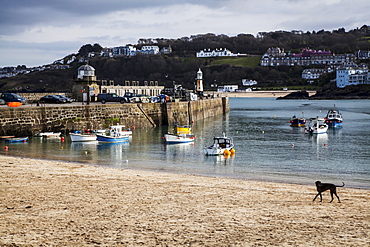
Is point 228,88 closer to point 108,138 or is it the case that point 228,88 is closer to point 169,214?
point 108,138

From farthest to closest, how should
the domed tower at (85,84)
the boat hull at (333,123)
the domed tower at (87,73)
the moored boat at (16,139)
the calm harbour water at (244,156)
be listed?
1. the boat hull at (333,123)
2. the domed tower at (87,73)
3. the domed tower at (85,84)
4. the moored boat at (16,139)
5. the calm harbour water at (244,156)

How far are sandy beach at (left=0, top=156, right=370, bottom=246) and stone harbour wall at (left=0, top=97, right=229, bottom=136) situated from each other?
17.0 m

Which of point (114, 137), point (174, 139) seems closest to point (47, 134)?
point (114, 137)

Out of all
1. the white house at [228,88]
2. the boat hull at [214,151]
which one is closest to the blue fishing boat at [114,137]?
the boat hull at [214,151]

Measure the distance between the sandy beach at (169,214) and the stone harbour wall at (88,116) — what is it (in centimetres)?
1705

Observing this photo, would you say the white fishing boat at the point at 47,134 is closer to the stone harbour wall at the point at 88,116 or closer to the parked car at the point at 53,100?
the stone harbour wall at the point at 88,116

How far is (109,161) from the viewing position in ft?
72.9

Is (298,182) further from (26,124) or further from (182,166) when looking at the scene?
(26,124)

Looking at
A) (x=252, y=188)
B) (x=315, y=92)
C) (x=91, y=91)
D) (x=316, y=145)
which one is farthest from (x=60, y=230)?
(x=315, y=92)

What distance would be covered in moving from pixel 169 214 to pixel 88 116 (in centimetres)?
2612

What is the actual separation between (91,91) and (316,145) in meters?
24.1

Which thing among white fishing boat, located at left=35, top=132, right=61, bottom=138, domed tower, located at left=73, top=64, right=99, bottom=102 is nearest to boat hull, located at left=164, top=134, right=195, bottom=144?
white fishing boat, located at left=35, top=132, right=61, bottom=138

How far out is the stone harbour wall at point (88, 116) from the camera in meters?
30.4

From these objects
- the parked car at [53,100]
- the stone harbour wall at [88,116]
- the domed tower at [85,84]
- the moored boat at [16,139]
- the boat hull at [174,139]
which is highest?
the domed tower at [85,84]
